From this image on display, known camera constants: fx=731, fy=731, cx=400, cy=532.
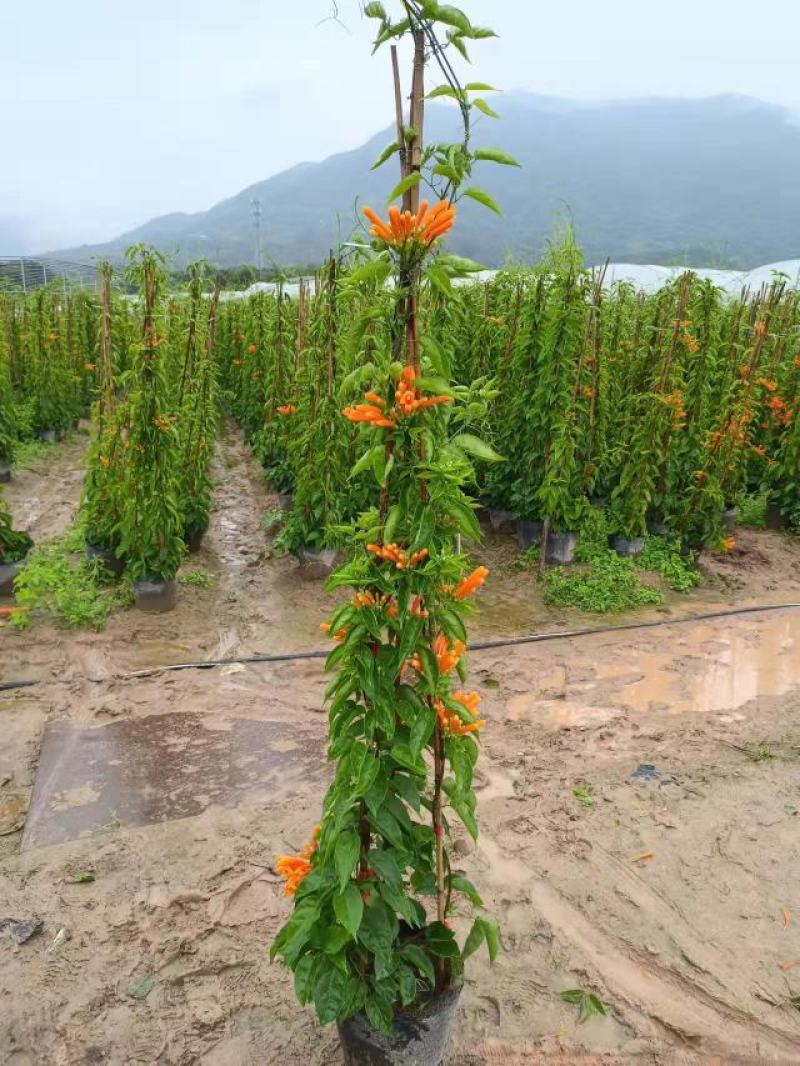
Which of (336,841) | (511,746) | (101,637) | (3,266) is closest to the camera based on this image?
(336,841)

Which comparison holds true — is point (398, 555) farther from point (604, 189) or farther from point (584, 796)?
point (604, 189)

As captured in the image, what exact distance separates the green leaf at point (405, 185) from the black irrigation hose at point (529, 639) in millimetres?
3370

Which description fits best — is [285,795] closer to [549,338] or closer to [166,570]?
[166,570]

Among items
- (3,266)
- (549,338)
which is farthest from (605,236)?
(549,338)

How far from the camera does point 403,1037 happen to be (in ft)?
7.24

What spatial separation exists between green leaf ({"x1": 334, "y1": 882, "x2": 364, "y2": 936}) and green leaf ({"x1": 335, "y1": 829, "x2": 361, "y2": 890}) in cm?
4

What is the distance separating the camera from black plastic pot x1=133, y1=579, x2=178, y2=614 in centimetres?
566

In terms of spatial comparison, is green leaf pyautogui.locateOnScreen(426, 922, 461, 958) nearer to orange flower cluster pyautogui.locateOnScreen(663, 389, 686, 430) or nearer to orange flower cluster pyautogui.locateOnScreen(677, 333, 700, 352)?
orange flower cluster pyautogui.locateOnScreen(663, 389, 686, 430)

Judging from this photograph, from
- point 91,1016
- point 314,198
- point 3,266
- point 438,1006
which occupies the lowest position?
point 91,1016

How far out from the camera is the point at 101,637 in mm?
A: 5312

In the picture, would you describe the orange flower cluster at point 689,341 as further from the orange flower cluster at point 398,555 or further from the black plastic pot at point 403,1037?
the black plastic pot at point 403,1037

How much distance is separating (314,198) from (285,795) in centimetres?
6986

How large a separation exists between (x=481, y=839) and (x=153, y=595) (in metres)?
3.34

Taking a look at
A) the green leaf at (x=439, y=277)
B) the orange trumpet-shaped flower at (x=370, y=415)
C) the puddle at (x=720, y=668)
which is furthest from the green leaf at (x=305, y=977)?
the puddle at (x=720, y=668)
